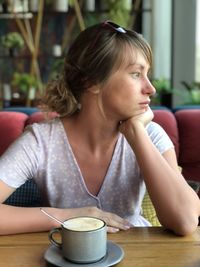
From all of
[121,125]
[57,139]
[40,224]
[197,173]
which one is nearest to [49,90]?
[57,139]

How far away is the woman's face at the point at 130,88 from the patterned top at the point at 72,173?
0.46 feet

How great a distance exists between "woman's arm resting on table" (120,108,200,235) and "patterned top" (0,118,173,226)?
→ 0.14 meters

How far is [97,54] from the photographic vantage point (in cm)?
128

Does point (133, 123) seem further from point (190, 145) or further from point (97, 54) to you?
point (190, 145)

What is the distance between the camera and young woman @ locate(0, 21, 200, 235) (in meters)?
1.21

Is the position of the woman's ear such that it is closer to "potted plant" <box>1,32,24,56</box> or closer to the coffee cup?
the coffee cup

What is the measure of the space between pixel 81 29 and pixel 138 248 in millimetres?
3773

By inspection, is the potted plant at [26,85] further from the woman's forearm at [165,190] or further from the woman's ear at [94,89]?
the woman's forearm at [165,190]

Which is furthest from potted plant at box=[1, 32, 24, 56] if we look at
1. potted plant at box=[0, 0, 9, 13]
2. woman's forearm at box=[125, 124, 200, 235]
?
woman's forearm at box=[125, 124, 200, 235]

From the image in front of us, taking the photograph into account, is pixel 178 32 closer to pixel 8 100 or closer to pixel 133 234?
pixel 8 100

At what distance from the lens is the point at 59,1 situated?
14.6 ft

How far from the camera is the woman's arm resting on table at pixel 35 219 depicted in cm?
108

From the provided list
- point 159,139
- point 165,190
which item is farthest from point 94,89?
point 165,190

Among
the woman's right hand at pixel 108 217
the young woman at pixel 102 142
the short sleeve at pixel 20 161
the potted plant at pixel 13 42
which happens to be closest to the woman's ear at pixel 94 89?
the young woman at pixel 102 142
